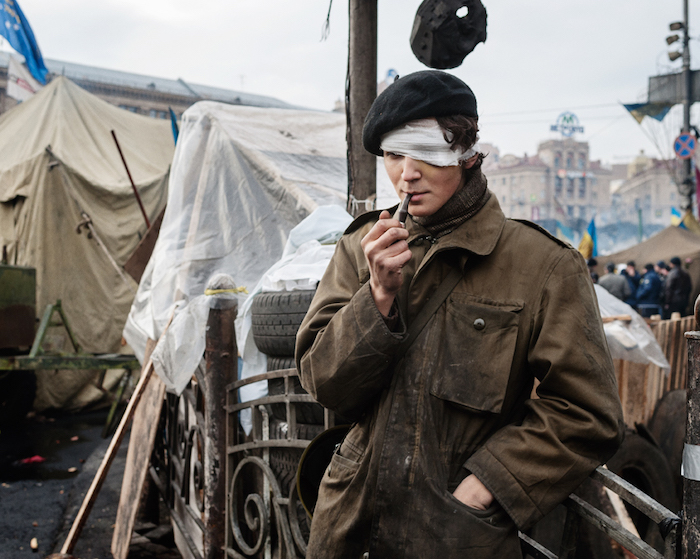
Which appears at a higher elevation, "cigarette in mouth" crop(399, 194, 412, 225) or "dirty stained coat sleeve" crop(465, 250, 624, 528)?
"cigarette in mouth" crop(399, 194, 412, 225)

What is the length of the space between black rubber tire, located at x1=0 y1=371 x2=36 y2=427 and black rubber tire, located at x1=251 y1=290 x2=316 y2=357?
21.7 feet

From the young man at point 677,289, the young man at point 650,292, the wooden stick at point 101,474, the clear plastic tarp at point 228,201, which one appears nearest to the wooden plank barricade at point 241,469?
the wooden stick at point 101,474

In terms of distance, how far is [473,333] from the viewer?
1421mm

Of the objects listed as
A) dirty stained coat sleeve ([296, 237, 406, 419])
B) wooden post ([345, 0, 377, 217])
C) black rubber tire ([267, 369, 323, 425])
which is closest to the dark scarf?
dirty stained coat sleeve ([296, 237, 406, 419])

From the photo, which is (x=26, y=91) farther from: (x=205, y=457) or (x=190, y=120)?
(x=205, y=457)

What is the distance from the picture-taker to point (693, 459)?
1.13m

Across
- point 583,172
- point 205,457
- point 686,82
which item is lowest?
point 205,457

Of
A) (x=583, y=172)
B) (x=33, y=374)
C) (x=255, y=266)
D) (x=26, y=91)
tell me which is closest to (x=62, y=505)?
(x=255, y=266)

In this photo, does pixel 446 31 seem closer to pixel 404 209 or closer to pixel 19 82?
pixel 404 209

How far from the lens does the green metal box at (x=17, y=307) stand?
7332 millimetres

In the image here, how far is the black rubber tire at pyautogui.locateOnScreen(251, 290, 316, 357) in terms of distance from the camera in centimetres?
294

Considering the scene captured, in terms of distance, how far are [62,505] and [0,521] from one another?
19.9 inches

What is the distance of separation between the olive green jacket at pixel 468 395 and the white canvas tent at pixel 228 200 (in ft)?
11.4

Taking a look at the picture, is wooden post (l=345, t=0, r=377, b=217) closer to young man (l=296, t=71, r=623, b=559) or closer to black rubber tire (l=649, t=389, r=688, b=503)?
young man (l=296, t=71, r=623, b=559)
